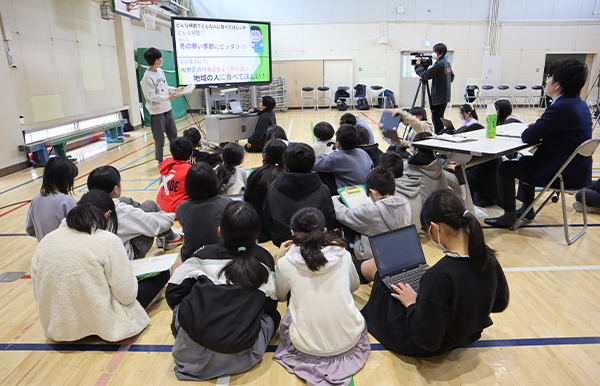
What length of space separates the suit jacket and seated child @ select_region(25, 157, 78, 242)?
3179 mm

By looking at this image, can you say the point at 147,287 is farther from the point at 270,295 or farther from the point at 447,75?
the point at 447,75

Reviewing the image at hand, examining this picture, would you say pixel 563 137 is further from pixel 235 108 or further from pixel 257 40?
pixel 257 40

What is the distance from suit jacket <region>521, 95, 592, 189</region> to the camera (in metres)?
2.84

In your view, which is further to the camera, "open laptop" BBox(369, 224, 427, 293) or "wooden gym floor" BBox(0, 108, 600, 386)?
"open laptop" BBox(369, 224, 427, 293)

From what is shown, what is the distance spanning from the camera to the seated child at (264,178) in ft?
9.39

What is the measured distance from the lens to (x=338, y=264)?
1.68 meters

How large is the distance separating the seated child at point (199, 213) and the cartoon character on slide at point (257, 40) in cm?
508

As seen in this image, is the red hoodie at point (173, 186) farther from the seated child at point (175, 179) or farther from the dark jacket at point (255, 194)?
the dark jacket at point (255, 194)

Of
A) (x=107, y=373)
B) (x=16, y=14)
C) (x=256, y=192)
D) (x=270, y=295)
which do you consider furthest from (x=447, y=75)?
(x=16, y=14)

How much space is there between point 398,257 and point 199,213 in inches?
45.4

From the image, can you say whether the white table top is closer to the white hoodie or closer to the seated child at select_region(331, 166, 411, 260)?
the seated child at select_region(331, 166, 411, 260)

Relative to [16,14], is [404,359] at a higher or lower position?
lower

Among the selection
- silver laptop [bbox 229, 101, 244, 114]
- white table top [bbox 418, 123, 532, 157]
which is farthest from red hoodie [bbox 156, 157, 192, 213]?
silver laptop [bbox 229, 101, 244, 114]

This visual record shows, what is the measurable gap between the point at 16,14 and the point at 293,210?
227 inches
